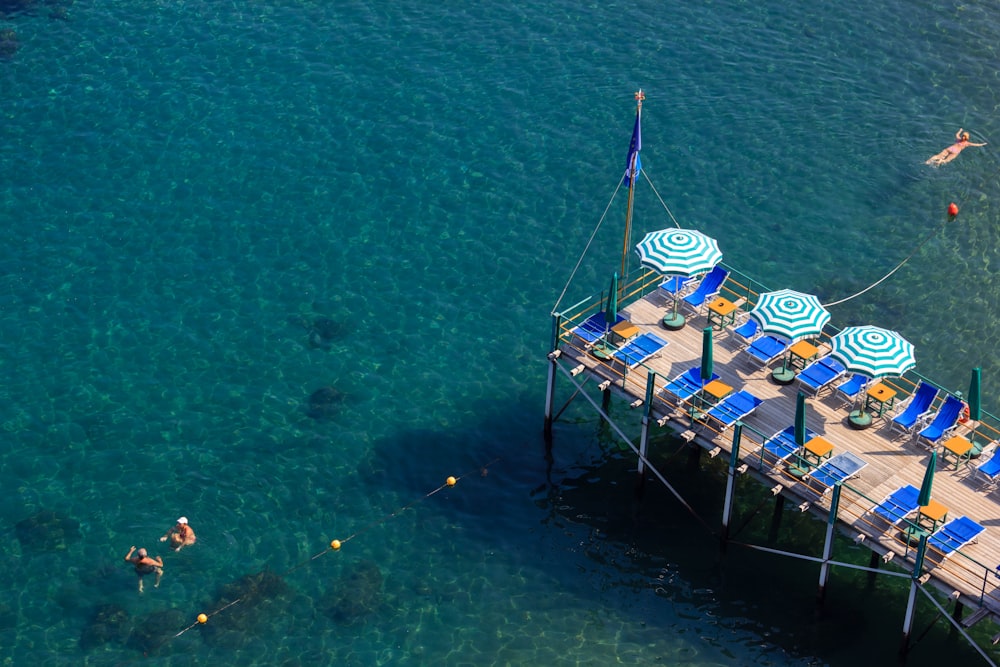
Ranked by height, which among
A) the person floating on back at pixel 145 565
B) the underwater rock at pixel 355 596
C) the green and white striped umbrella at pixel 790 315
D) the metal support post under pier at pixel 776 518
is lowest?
the underwater rock at pixel 355 596

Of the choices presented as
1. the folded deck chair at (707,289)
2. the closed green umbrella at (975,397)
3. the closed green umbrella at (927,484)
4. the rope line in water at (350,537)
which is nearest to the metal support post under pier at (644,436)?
the folded deck chair at (707,289)

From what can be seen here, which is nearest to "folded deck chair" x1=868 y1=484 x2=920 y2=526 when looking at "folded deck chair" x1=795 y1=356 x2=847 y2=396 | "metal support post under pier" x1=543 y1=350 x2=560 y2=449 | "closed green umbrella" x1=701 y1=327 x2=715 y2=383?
"folded deck chair" x1=795 y1=356 x2=847 y2=396

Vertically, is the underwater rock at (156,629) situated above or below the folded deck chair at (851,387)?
below

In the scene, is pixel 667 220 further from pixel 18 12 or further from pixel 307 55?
pixel 18 12

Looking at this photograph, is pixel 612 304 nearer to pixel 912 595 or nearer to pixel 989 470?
pixel 989 470

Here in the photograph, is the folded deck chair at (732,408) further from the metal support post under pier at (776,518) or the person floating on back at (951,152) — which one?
the person floating on back at (951,152)

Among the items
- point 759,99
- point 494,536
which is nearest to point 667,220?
point 759,99
